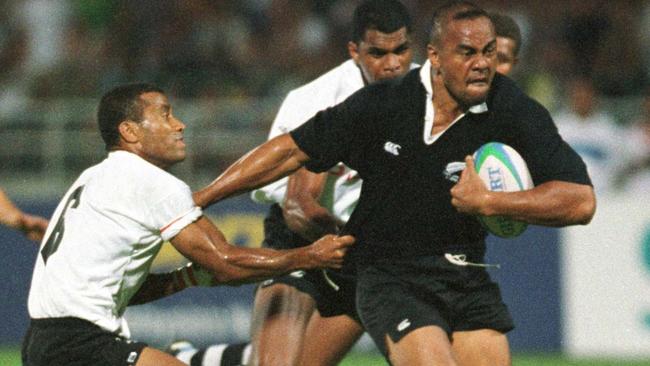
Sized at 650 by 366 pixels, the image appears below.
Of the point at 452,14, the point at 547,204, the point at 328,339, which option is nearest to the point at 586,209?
the point at 547,204

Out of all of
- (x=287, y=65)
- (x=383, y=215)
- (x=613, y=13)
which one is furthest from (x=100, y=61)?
(x=383, y=215)

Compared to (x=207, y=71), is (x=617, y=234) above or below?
below

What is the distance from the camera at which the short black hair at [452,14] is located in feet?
20.5

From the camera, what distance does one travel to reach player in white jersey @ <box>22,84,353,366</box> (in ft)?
19.3

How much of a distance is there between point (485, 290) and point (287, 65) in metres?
7.48

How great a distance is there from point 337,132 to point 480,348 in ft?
3.73

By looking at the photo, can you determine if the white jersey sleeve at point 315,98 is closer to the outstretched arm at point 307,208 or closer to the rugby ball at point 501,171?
the outstretched arm at point 307,208

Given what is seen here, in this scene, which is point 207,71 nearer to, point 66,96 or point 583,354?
point 66,96

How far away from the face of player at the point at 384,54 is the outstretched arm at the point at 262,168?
44.2 inches

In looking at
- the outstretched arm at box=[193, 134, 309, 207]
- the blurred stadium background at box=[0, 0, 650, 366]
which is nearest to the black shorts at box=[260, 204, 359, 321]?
the outstretched arm at box=[193, 134, 309, 207]

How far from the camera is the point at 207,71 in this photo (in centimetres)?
1332

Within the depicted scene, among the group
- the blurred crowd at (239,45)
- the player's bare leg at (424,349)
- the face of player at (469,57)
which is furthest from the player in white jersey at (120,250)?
the blurred crowd at (239,45)

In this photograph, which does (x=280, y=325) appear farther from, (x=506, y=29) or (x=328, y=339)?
(x=506, y=29)

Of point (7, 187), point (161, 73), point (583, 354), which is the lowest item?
point (583, 354)
